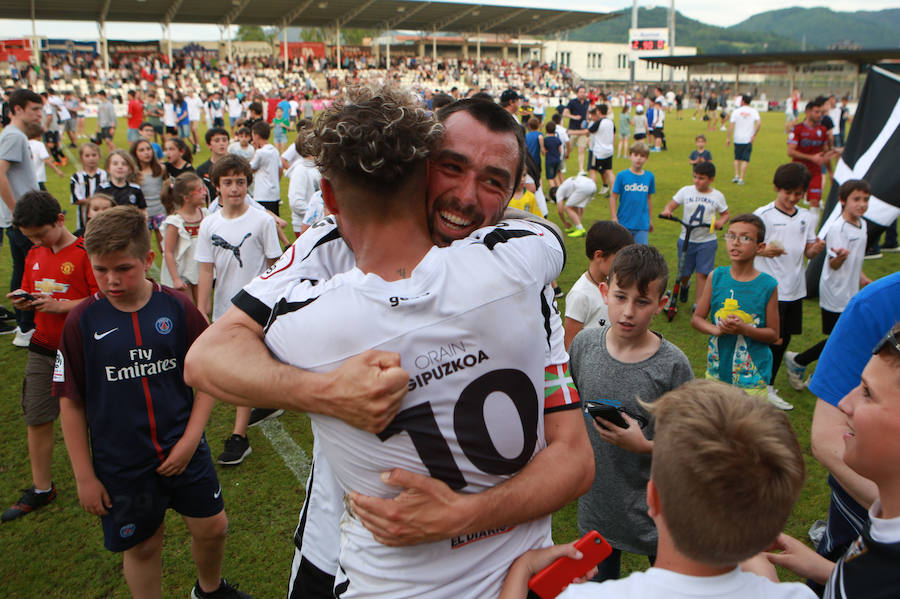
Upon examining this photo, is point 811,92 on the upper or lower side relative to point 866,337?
upper

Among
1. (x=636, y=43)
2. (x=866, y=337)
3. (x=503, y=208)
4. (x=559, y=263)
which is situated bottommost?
(x=866, y=337)

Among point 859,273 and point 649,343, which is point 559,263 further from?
point 859,273

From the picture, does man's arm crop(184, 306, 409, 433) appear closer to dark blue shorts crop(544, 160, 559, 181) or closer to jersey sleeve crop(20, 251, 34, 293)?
jersey sleeve crop(20, 251, 34, 293)

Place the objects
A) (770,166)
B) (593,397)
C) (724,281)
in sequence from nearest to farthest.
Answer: (593,397) < (724,281) < (770,166)

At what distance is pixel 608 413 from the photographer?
106 inches

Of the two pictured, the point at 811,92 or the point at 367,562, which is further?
the point at 811,92

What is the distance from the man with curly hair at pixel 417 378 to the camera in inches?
57.8

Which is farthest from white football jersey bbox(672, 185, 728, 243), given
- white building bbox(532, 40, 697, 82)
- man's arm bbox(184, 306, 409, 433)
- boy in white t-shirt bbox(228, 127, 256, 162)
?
white building bbox(532, 40, 697, 82)

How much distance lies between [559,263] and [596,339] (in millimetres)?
1673

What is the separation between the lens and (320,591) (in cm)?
203

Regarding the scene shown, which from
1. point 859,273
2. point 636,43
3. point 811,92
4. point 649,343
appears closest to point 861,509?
point 649,343

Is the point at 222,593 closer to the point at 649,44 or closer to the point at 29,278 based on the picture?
the point at 29,278

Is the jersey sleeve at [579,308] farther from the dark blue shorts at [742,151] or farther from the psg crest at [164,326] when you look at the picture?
the dark blue shorts at [742,151]

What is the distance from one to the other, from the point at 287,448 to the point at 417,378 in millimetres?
4219
